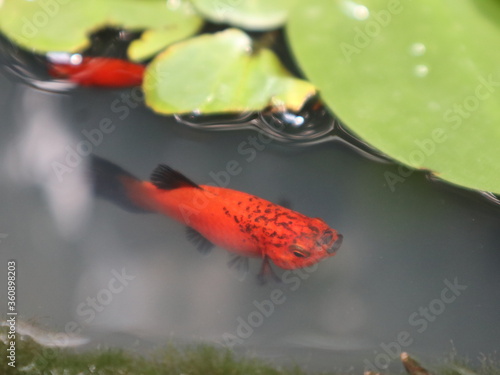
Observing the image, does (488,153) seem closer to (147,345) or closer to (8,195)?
(147,345)

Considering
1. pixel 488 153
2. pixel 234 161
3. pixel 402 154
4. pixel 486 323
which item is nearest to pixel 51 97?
pixel 234 161

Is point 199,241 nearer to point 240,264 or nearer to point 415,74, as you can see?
point 240,264

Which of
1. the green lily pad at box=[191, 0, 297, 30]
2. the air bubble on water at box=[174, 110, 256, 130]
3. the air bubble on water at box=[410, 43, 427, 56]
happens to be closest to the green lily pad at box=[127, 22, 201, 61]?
the green lily pad at box=[191, 0, 297, 30]

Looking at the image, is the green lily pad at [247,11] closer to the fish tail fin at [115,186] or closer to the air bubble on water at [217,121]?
the air bubble on water at [217,121]

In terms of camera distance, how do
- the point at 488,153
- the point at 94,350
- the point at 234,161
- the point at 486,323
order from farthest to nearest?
the point at 234,161 → the point at 486,323 → the point at 94,350 → the point at 488,153

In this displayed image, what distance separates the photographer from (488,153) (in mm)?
1601

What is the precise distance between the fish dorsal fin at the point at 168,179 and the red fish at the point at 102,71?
Result: 35 centimetres

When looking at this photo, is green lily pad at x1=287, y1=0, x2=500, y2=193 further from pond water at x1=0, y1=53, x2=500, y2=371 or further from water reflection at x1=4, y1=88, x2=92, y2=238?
water reflection at x1=4, y1=88, x2=92, y2=238

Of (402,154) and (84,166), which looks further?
(84,166)

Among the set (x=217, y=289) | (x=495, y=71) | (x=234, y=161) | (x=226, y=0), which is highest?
(x=495, y=71)

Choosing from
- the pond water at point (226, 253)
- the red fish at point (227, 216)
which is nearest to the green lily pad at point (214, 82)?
the pond water at point (226, 253)

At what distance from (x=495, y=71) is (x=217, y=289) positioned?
1.19 m

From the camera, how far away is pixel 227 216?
1.87m

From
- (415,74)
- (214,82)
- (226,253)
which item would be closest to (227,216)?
(226,253)
